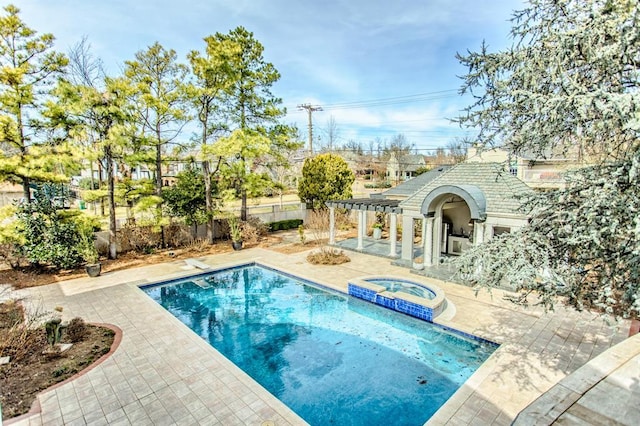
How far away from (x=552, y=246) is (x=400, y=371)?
17.3 ft

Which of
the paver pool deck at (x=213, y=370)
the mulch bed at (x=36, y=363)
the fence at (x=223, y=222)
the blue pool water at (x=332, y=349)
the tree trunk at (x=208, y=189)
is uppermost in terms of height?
the tree trunk at (x=208, y=189)

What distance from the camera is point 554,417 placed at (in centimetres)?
489

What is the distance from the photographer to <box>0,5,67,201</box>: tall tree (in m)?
12.6

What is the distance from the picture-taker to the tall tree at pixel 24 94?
12.6m

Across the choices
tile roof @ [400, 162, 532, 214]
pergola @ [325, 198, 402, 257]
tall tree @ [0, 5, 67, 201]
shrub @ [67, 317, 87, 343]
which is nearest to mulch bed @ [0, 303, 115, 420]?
shrub @ [67, 317, 87, 343]

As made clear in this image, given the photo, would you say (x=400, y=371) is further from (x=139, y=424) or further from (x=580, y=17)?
(x=580, y=17)

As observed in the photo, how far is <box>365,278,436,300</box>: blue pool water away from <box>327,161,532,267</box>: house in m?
2.03

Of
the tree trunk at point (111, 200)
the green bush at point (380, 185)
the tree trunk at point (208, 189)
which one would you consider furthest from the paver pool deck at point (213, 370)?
the green bush at point (380, 185)

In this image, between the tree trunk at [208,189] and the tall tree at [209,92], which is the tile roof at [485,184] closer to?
the tree trunk at [208,189]

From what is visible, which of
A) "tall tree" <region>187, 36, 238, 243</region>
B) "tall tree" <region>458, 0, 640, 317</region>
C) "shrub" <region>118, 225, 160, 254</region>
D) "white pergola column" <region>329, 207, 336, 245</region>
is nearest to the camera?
"tall tree" <region>458, 0, 640, 317</region>

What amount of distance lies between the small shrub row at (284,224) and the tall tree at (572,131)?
20.9 m

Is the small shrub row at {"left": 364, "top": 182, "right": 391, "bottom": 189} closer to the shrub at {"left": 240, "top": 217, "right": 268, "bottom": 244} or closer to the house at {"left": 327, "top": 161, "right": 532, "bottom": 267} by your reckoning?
the shrub at {"left": 240, "top": 217, "right": 268, "bottom": 244}

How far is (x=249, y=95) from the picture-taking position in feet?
65.6

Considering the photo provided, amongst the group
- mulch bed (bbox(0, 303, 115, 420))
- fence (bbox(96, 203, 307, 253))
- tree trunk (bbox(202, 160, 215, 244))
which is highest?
tree trunk (bbox(202, 160, 215, 244))
